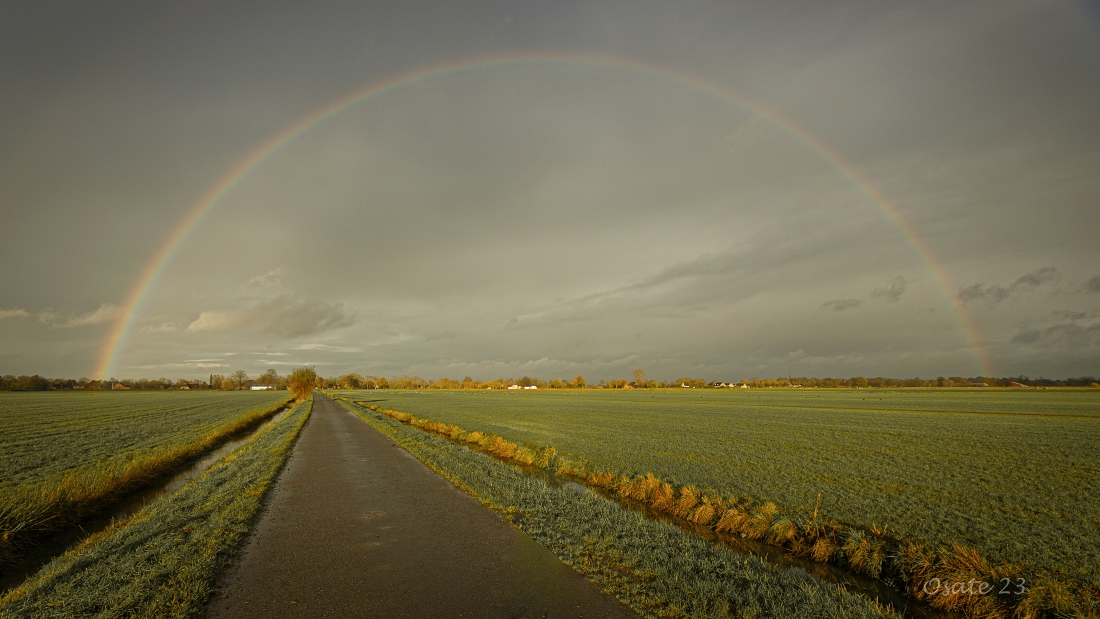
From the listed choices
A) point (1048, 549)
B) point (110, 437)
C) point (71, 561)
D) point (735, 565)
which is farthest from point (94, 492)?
point (1048, 549)

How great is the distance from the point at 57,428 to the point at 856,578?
49.8m

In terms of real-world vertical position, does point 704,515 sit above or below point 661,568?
below

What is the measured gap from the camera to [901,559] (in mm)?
9039

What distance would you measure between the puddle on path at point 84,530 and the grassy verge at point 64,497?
0.73 ft

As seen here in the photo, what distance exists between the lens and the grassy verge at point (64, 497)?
1019 cm

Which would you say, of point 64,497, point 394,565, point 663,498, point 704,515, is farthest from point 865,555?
point 64,497

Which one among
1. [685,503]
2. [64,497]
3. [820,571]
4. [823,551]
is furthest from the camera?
[685,503]

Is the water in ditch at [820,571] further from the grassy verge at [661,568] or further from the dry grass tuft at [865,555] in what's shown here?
the grassy verge at [661,568]

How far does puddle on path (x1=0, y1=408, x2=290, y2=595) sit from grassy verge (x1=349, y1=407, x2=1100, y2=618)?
14.5 m

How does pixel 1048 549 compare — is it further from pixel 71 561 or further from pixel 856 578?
pixel 71 561

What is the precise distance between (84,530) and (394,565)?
10.4 meters

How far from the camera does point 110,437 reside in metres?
28.1

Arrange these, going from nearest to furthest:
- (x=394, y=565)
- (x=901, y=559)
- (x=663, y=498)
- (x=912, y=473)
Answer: (x=394, y=565) → (x=901, y=559) → (x=663, y=498) → (x=912, y=473)

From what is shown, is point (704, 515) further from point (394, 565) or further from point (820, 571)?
point (394, 565)
